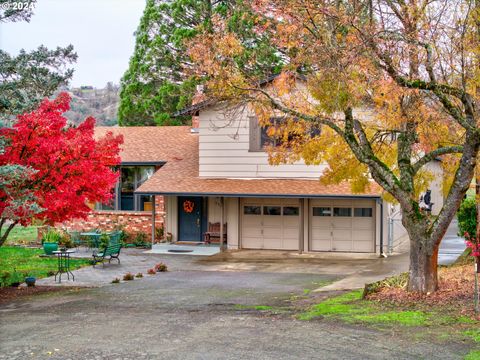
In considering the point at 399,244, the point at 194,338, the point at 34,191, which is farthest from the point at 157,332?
the point at 399,244

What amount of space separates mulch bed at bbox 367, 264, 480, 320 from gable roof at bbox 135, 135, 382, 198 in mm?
8617

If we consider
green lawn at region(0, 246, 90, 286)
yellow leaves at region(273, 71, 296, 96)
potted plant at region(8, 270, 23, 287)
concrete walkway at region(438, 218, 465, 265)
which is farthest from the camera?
concrete walkway at region(438, 218, 465, 265)

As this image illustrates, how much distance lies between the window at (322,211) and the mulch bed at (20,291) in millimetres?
11330

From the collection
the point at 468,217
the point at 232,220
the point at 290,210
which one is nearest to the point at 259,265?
the point at 290,210

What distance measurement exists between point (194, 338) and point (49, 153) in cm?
651

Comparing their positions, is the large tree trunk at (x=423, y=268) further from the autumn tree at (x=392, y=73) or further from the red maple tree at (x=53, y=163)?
the red maple tree at (x=53, y=163)

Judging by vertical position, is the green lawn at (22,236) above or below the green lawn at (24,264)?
above

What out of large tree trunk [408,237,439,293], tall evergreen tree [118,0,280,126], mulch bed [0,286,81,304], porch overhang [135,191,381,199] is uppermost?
tall evergreen tree [118,0,280,126]

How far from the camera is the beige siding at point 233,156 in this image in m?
25.4

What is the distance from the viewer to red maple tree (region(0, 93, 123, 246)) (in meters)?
14.5

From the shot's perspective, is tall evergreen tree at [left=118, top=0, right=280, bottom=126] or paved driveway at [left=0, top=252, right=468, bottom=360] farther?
tall evergreen tree at [left=118, top=0, right=280, bottom=126]

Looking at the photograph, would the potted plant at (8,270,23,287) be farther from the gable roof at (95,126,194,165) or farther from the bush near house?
the gable roof at (95,126,194,165)

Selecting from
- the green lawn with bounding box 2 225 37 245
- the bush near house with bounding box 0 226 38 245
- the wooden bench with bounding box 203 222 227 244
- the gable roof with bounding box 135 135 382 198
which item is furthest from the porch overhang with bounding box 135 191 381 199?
the green lawn with bounding box 2 225 37 245

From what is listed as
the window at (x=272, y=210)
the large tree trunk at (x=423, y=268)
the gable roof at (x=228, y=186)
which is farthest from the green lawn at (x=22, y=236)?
the large tree trunk at (x=423, y=268)
